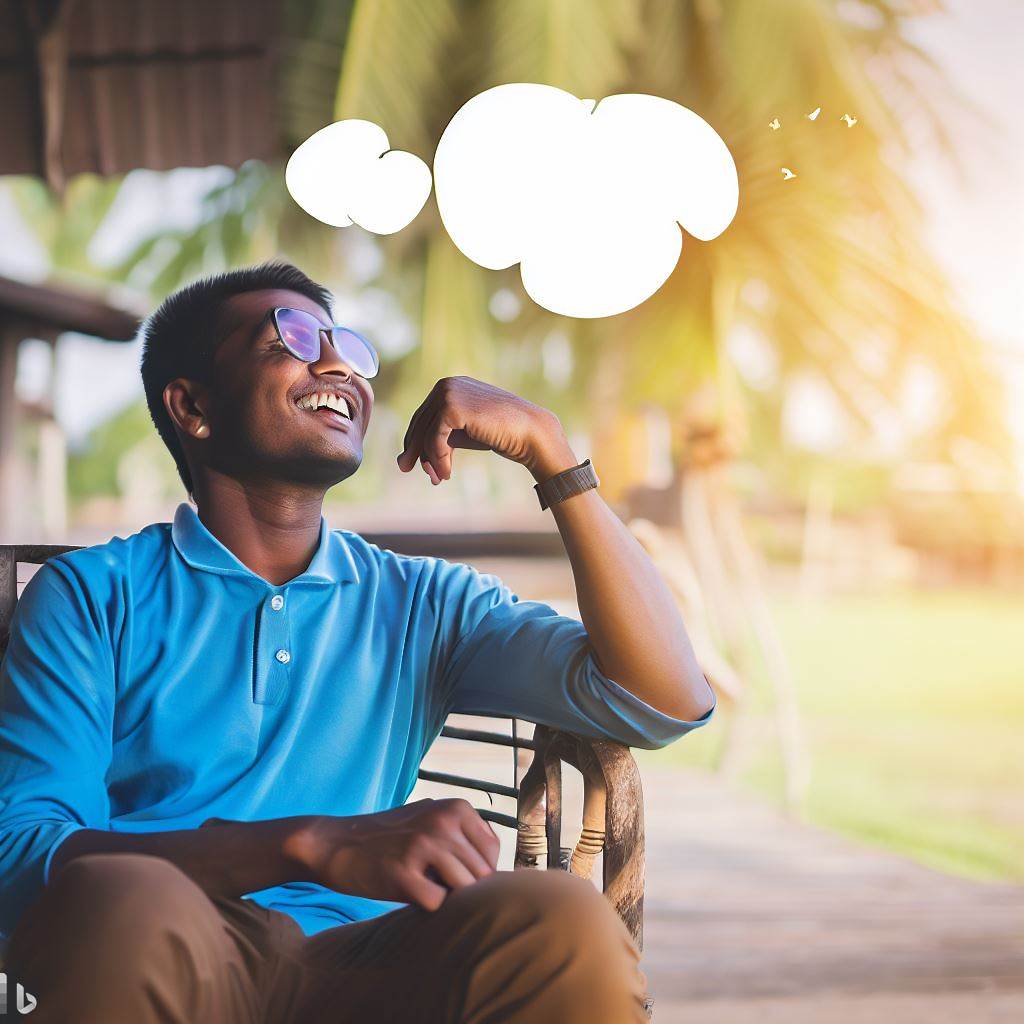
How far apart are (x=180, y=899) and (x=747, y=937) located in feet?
7.80

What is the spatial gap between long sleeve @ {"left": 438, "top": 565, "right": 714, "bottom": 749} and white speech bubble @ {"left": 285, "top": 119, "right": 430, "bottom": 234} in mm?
3622

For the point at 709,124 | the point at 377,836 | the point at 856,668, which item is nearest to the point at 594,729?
the point at 377,836

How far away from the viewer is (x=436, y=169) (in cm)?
582

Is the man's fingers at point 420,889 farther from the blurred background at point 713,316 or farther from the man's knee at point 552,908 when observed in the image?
the blurred background at point 713,316

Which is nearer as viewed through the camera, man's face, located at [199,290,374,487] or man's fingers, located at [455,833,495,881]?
man's fingers, located at [455,833,495,881]

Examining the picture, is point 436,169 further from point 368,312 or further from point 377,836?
point 377,836

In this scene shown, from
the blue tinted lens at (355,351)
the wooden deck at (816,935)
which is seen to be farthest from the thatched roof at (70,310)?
the blue tinted lens at (355,351)

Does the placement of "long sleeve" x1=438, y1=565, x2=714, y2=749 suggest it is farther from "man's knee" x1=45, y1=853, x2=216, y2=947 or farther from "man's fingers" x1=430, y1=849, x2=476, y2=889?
"man's knee" x1=45, y1=853, x2=216, y2=947

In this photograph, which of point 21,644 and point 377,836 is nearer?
point 377,836

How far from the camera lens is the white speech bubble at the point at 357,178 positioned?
474 centimetres

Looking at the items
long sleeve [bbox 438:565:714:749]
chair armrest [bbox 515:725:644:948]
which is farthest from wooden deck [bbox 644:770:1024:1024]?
long sleeve [bbox 438:565:714:749]

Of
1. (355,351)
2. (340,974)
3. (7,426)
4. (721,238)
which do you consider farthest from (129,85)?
(340,974)

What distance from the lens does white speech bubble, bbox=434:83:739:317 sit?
5.64 meters

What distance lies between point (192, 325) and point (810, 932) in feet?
8.11
